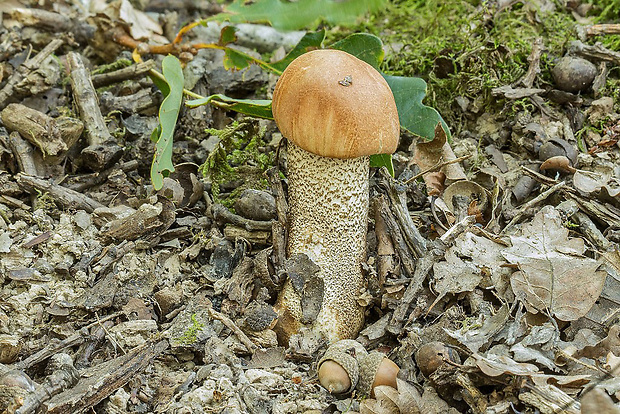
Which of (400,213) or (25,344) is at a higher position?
(400,213)

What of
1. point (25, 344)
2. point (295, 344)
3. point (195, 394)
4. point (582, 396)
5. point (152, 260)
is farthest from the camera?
point (152, 260)

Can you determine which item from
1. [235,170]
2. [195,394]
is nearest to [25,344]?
[195,394]

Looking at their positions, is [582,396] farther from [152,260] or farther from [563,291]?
[152,260]

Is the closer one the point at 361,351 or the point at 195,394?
the point at 195,394

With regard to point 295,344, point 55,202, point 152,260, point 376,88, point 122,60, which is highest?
point 376,88

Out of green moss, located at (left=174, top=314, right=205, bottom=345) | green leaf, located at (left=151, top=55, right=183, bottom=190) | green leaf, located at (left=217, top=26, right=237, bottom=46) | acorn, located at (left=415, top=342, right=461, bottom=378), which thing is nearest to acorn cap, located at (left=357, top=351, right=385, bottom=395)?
acorn, located at (left=415, top=342, right=461, bottom=378)

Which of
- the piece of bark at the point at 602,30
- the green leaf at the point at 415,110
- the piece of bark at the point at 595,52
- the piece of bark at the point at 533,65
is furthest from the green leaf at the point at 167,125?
the piece of bark at the point at 602,30
